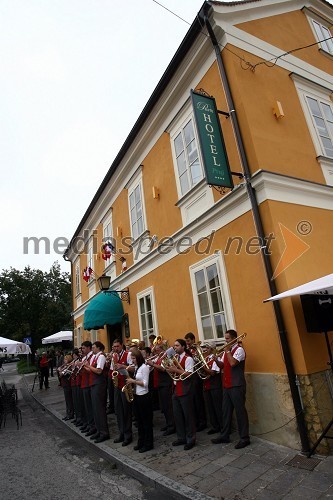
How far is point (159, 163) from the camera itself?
31.3 ft

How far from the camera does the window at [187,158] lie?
782 cm

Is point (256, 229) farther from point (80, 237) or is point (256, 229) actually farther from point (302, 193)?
point (80, 237)

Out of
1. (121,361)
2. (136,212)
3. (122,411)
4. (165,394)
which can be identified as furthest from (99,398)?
(136,212)

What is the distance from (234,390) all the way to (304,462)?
1340mm

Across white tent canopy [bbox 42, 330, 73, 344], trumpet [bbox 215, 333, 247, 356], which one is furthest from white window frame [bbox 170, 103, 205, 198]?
white tent canopy [bbox 42, 330, 73, 344]

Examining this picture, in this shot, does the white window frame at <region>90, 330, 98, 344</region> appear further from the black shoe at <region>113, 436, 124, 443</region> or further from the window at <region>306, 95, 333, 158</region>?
the window at <region>306, 95, 333, 158</region>

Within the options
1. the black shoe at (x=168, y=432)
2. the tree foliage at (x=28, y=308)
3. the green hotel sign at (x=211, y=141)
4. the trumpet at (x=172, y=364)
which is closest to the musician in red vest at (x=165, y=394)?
the black shoe at (x=168, y=432)

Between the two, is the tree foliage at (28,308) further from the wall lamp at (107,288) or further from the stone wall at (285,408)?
→ the stone wall at (285,408)

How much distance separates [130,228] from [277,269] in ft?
22.0

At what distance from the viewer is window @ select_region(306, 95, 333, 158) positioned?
759cm

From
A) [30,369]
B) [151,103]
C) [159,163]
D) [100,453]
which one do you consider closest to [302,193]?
[159,163]

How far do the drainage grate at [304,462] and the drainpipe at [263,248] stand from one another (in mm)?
168

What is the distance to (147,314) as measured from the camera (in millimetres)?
10070

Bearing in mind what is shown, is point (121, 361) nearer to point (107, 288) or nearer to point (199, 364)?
point (199, 364)
